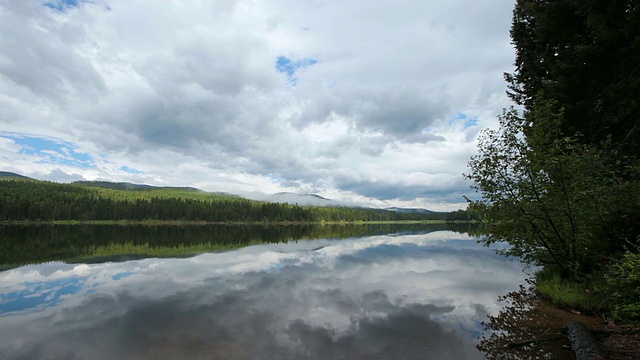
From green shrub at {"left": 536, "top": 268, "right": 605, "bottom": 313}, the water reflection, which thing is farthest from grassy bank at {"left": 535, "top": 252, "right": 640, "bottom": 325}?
the water reflection

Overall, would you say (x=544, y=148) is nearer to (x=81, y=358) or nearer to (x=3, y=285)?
(x=81, y=358)

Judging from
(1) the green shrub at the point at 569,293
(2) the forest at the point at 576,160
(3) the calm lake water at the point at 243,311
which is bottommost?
(3) the calm lake water at the point at 243,311

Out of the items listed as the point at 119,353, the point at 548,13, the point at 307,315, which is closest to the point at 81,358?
the point at 119,353

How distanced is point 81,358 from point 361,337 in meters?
10.5

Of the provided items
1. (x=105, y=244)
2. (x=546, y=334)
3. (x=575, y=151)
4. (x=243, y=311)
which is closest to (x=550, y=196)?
(x=575, y=151)

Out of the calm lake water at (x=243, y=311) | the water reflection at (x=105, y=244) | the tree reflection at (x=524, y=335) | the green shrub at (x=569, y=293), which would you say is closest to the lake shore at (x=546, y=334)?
the tree reflection at (x=524, y=335)

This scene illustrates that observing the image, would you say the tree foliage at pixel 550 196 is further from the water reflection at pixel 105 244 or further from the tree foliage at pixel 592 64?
the water reflection at pixel 105 244

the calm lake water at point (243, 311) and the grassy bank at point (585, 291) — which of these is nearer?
the grassy bank at point (585, 291)

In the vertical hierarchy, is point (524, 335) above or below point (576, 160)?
below

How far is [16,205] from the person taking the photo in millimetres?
155375

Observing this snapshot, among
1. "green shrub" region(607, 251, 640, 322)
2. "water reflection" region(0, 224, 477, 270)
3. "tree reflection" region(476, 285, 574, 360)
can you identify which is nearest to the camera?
"green shrub" region(607, 251, 640, 322)

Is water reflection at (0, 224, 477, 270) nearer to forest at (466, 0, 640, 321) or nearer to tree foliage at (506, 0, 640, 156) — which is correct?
forest at (466, 0, 640, 321)

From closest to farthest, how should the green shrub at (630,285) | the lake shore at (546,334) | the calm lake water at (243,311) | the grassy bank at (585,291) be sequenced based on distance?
the green shrub at (630,285)
the lake shore at (546,334)
the grassy bank at (585,291)
the calm lake water at (243,311)

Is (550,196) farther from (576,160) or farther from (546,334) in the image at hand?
(546,334)
